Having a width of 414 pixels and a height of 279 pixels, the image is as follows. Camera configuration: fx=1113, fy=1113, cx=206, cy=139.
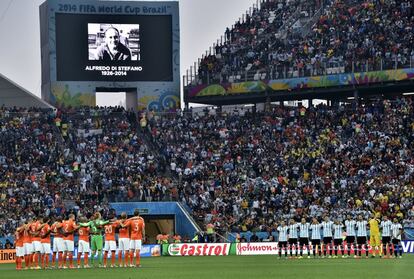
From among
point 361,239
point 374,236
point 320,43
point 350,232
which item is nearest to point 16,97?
point 320,43

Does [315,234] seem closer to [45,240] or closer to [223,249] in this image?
[223,249]

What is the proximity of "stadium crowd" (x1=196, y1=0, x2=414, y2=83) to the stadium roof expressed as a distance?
1325cm

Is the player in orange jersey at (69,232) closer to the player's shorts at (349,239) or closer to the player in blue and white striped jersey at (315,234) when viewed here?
the player in blue and white striped jersey at (315,234)

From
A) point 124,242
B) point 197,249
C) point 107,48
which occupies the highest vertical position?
point 107,48

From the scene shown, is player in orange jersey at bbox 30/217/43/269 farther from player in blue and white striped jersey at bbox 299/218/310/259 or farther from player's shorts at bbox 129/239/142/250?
player in blue and white striped jersey at bbox 299/218/310/259

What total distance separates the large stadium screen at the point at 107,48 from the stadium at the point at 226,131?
0.36 feet

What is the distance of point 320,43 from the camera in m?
85.7

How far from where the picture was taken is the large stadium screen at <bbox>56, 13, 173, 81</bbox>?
86.3m

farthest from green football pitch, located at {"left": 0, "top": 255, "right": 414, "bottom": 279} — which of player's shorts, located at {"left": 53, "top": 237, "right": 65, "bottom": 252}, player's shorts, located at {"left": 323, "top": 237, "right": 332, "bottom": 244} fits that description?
player's shorts, located at {"left": 323, "top": 237, "right": 332, "bottom": 244}

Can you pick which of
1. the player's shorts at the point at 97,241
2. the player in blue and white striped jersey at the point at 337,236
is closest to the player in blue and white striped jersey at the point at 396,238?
the player in blue and white striped jersey at the point at 337,236

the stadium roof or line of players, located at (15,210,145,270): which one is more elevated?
the stadium roof

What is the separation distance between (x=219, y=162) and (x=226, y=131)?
5.00 m

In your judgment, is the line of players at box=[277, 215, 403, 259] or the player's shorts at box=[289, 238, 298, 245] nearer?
the line of players at box=[277, 215, 403, 259]

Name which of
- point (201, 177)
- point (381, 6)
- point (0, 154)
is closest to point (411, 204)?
point (201, 177)
